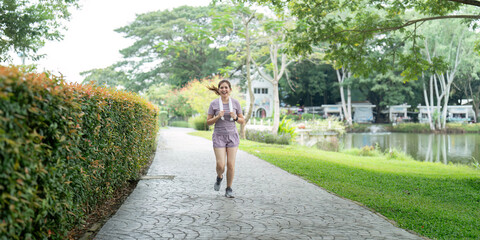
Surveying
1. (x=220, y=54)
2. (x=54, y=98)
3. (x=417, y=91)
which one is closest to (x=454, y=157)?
(x=54, y=98)

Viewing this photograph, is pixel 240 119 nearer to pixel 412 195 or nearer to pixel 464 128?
pixel 412 195

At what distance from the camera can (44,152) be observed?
10.2ft

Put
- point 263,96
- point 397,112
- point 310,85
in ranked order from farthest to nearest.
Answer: point 397,112
point 263,96
point 310,85

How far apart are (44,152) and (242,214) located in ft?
10.7

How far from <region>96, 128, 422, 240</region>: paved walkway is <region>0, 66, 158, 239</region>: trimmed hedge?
89cm

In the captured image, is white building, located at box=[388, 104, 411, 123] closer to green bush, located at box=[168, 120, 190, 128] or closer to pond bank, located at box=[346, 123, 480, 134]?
pond bank, located at box=[346, 123, 480, 134]

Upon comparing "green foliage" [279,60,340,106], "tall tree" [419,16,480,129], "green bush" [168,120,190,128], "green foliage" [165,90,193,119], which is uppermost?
"tall tree" [419,16,480,129]

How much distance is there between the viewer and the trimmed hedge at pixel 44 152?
252 centimetres

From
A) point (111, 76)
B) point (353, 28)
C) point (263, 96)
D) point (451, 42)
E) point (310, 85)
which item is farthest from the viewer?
point (263, 96)

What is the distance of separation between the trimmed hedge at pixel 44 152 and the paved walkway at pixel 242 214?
890 millimetres

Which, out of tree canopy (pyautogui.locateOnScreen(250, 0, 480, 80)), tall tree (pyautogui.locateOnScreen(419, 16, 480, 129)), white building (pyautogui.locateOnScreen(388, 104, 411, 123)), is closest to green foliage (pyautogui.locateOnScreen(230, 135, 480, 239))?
tree canopy (pyautogui.locateOnScreen(250, 0, 480, 80))

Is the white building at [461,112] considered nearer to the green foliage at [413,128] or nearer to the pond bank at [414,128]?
the pond bank at [414,128]

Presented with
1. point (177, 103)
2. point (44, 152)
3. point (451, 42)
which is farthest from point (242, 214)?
point (177, 103)

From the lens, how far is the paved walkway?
4793 mm
